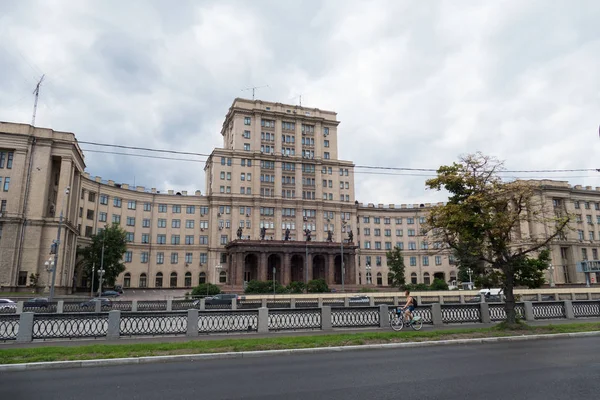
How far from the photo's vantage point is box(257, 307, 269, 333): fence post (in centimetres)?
1869

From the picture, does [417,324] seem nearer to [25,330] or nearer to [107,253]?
[25,330]

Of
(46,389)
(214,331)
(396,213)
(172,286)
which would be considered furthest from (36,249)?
(396,213)

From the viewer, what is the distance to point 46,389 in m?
8.61

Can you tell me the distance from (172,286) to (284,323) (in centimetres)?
6780

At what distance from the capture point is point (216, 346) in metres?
13.7

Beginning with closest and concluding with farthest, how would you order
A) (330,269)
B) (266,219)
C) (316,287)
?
(316,287) → (330,269) → (266,219)

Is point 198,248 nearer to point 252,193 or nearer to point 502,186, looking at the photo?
point 252,193

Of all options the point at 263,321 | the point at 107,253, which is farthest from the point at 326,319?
the point at 107,253

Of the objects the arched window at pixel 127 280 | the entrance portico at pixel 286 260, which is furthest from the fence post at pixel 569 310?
the arched window at pixel 127 280

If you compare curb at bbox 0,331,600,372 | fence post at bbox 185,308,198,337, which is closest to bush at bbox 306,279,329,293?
fence post at bbox 185,308,198,337

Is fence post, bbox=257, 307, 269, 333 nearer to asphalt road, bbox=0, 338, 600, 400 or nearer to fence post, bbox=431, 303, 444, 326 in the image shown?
asphalt road, bbox=0, 338, 600, 400

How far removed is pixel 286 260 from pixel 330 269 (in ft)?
28.0

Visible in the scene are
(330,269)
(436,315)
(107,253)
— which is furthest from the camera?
(330,269)

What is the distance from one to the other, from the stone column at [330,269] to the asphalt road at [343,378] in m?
64.2
